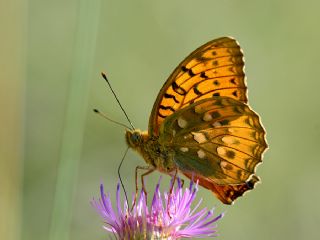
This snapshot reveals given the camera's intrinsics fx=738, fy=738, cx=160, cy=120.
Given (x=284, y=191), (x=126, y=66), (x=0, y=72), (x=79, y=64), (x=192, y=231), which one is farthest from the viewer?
(x=126, y=66)

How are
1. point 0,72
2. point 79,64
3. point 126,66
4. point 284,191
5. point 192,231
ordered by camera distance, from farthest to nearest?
1. point 126,66
2. point 284,191
3. point 0,72
4. point 79,64
5. point 192,231

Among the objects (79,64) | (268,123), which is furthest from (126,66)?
(79,64)

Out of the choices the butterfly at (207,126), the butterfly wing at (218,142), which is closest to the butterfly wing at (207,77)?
the butterfly at (207,126)

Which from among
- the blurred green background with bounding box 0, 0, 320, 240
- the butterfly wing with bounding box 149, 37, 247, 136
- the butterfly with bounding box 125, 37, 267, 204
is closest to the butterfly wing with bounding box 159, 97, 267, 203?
the butterfly with bounding box 125, 37, 267, 204

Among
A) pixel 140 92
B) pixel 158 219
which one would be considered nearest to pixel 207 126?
pixel 158 219

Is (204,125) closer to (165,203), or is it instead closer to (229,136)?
(229,136)

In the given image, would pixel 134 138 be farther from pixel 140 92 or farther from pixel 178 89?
pixel 140 92
